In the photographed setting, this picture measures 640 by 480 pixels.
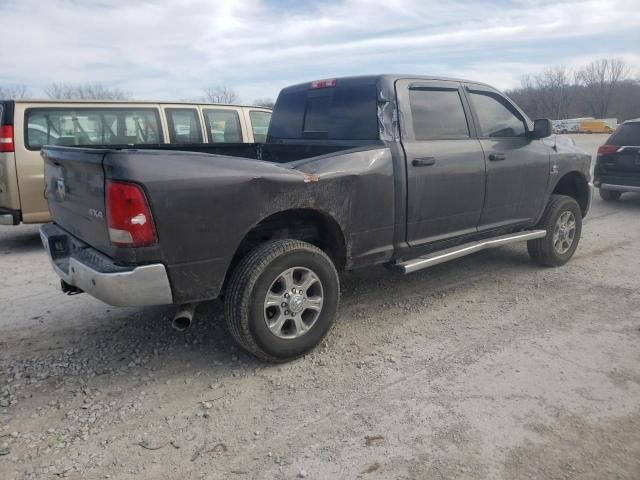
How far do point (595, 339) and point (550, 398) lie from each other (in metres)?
1.05

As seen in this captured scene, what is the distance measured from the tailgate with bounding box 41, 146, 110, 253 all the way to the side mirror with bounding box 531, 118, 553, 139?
4050 millimetres

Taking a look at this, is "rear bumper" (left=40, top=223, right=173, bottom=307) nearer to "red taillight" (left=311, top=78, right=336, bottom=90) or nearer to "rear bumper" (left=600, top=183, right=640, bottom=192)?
"red taillight" (left=311, top=78, right=336, bottom=90)

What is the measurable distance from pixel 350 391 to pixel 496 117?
315 centimetres

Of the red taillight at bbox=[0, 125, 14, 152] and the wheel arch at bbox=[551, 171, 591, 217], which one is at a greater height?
the red taillight at bbox=[0, 125, 14, 152]

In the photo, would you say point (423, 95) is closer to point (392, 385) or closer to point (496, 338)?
point (496, 338)

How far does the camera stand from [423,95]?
427 centimetres

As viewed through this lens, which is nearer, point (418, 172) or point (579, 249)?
point (418, 172)

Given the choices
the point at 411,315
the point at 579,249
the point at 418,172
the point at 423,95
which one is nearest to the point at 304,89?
the point at 423,95

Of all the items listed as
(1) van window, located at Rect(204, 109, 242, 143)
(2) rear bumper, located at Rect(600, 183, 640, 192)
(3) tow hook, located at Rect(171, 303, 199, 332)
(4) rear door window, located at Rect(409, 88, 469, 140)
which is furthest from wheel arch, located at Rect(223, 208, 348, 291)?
(2) rear bumper, located at Rect(600, 183, 640, 192)

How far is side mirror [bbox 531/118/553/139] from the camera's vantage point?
198 inches

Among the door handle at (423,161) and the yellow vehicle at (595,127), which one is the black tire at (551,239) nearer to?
the door handle at (423,161)

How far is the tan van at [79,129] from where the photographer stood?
21.1 feet

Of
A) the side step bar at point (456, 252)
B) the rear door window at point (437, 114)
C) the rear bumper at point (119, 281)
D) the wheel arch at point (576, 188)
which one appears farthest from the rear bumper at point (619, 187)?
the rear bumper at point (119, 281)

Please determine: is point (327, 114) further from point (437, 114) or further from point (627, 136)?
point (627, 136)
